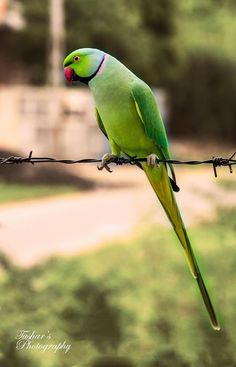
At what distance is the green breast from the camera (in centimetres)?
78

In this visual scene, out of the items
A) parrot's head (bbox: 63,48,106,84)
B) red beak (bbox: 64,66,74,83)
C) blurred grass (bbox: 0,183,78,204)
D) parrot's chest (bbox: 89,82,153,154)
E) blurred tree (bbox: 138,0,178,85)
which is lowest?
blurred grass (bbox: 0,183,78,204)

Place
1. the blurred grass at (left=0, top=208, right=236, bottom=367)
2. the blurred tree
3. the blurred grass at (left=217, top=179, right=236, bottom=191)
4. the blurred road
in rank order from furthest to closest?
the blurred tree → the blurred road → the blurred grass at (left=217, top=179, right=236, bottom=191) → the blurred grass at (left=0, top=208, right=236, bottom=367)

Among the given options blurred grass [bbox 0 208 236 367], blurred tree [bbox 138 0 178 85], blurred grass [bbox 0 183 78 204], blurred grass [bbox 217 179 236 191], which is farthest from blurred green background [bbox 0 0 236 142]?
blurred grass [bbox 0 208 236 367]

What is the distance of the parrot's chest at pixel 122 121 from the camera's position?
2.61ft

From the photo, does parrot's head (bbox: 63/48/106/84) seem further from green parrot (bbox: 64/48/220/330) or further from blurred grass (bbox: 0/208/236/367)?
blurred grass (bbox: 0/208/236/367)

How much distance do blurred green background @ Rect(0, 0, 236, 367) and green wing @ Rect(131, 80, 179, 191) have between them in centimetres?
47

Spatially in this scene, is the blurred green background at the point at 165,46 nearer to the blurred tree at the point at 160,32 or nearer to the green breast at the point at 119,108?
the blurred tree at the point at 160,32

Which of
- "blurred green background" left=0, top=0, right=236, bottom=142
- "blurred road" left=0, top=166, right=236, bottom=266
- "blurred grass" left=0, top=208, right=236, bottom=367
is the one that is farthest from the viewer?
"blurred green background" left=0, top=0, right=236, bottom=142

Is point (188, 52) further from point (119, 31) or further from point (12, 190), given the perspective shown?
point (12, 190)

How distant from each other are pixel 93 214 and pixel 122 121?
10.7 feet

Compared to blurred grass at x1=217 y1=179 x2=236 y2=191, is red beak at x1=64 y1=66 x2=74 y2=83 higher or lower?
higher

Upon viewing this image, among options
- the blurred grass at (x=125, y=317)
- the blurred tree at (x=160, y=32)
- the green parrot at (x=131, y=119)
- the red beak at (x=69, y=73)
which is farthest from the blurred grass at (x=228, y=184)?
the blurred tree at (x=160, y=32)

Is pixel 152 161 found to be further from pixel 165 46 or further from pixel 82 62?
pixel 165 46

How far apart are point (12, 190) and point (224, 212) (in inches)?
96.8
